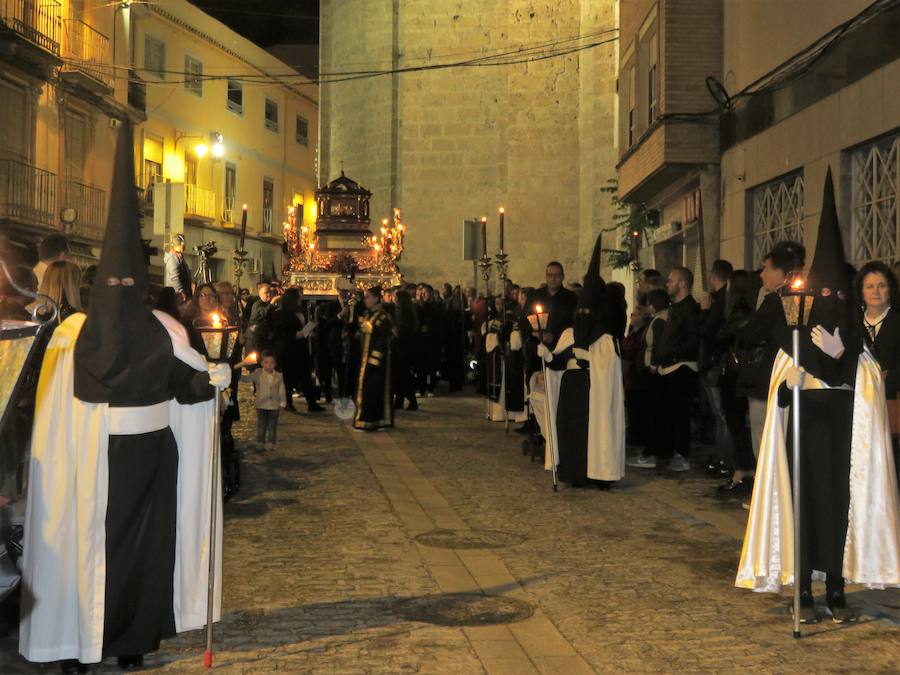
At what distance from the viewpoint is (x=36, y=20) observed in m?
27.4

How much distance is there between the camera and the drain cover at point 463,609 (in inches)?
262

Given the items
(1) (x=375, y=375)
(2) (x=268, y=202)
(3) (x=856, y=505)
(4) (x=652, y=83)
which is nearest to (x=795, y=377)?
(3) (x=856, y=505)

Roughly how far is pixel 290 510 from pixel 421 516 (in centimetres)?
105

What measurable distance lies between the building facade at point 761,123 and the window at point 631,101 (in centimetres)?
18

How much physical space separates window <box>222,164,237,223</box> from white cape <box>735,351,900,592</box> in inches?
1463

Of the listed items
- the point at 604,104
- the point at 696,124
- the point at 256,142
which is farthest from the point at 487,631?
the point at 256,142

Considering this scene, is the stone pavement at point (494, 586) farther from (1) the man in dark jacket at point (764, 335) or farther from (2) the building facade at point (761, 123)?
(2) the building facade at point (761, 123)

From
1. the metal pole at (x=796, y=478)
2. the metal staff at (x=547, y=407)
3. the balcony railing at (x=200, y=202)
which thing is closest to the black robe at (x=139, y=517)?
the metal pole at (x=796, y=478)

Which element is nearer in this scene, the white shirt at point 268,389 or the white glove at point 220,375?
the white glove at point 220,375

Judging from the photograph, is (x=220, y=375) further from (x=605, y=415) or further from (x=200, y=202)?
(x=200, y=202)

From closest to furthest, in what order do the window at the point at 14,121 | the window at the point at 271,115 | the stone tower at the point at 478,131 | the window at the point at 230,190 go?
1. the window at the point at 14,121
2. the stone tower at the point at 478,131
3. the window at the point at 230,190
4. the window at the point at 271,115

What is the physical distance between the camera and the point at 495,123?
34.5m

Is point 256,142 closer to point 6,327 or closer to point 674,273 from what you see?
point 674,273

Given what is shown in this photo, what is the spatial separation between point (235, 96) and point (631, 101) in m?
23.0
